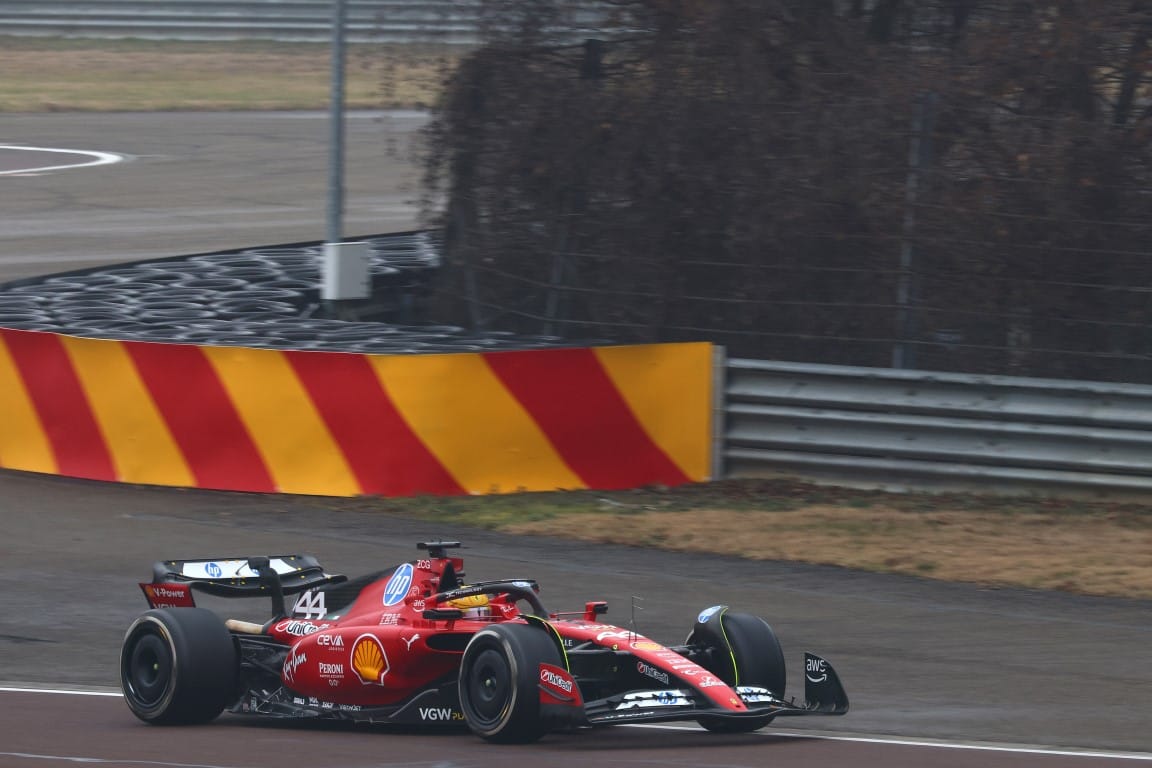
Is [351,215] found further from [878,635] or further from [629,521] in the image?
[878,635]

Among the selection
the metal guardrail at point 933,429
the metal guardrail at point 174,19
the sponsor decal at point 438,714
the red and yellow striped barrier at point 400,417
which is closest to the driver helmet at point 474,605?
the sponsor decal at point 438,714

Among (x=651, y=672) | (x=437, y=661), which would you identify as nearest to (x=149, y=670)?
(x=437, y=661)

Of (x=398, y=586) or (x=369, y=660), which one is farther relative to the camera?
(x=398, y=586)

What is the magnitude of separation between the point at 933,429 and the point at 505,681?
648 centimetres

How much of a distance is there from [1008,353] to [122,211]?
17037mm

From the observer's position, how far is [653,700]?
705 centimetres

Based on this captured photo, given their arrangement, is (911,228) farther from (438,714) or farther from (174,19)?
(174,19)

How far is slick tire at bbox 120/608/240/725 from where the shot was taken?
789 centimetres

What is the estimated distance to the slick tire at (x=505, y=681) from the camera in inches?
274

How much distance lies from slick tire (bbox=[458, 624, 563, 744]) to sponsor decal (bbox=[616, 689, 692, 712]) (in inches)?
11.5

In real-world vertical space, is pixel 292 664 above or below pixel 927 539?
above

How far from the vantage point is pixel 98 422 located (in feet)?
45.3

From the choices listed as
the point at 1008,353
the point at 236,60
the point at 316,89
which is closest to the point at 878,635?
the point at 1008,353

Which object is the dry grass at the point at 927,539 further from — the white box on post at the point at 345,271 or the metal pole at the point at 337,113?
the white box on post at the point at 345,271
